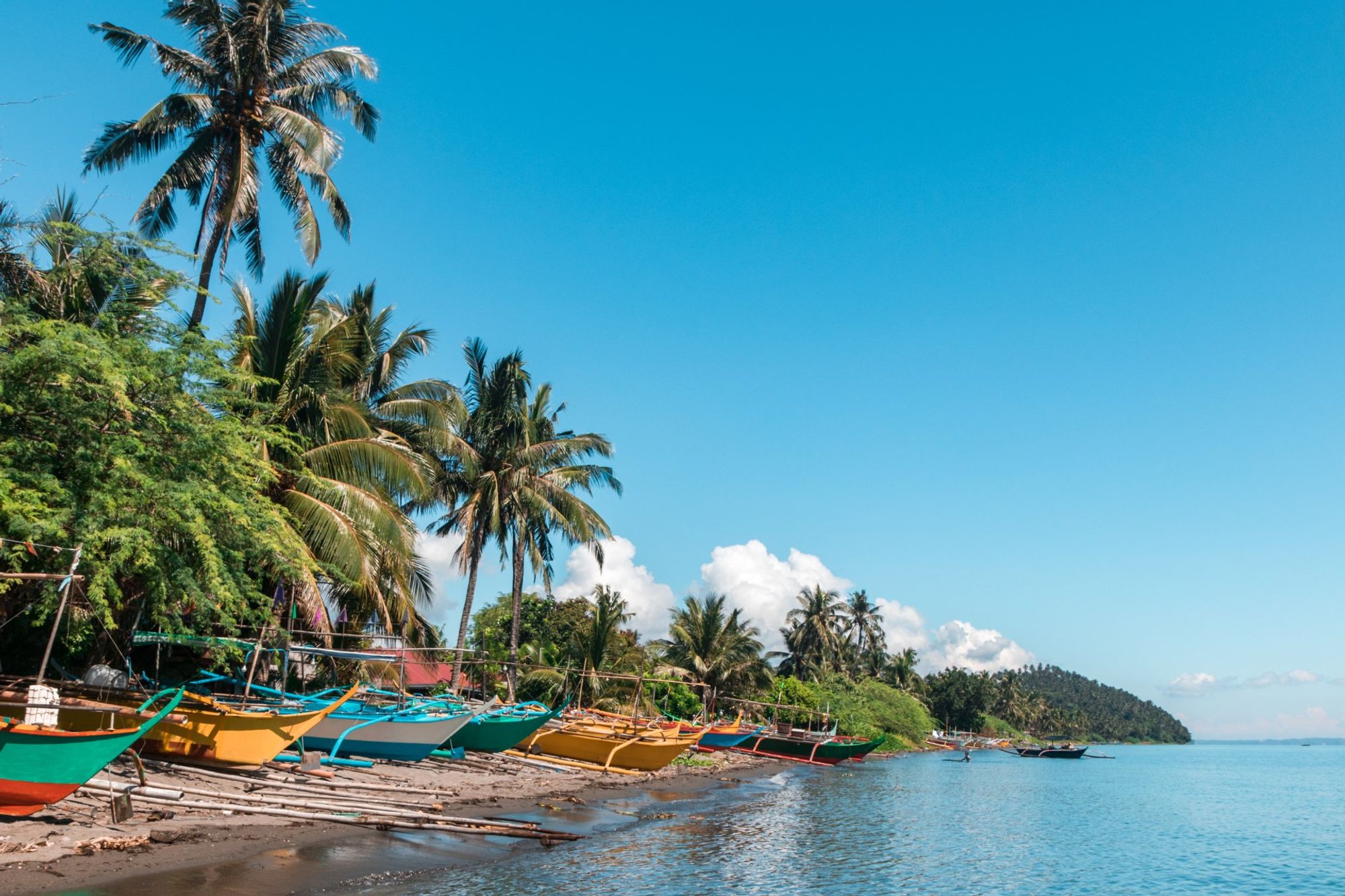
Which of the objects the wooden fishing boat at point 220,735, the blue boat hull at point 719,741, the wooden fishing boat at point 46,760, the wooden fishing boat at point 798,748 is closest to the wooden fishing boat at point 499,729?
the wooden fishing boat at point 220,735

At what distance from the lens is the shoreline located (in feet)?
27.7

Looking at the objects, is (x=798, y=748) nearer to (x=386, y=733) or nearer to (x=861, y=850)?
(x=861, y=850)

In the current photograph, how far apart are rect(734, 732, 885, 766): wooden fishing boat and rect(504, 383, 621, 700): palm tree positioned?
47.9 feet

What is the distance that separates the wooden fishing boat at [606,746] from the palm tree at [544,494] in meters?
2.90

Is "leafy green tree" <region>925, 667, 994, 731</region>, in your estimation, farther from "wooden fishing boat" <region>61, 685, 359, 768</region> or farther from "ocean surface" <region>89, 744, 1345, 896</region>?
"wooden fishing boat" <region>61, 685, 359, 768</region>

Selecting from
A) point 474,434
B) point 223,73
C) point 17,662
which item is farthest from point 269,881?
point 474,434

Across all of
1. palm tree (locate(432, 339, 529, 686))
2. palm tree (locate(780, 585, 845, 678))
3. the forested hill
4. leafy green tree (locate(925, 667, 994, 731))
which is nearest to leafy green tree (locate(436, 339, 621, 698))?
palm tree (locate(432, 339, 529, 686))

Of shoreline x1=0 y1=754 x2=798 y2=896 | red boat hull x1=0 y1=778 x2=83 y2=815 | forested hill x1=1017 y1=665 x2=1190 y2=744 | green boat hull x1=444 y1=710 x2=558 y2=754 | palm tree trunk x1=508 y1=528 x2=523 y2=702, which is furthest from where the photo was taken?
forested hill x1=1017 y1=665 x2=1190 y2=744

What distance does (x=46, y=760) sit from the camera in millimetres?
9141

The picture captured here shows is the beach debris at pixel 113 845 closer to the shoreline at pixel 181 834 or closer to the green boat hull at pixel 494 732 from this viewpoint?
the shoreline at pixel 181 834

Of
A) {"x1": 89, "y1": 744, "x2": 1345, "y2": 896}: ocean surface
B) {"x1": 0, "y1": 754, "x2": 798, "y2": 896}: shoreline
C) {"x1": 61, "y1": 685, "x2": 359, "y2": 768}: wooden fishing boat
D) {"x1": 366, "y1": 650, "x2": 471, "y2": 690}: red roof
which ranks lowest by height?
{"x1": 89, "y1": 744, "x2": 1345, "y2": 896}: ocean surface

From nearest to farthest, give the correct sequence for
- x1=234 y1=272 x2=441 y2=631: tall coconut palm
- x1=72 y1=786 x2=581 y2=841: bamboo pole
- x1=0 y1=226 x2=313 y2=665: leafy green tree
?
x1=72 y1=786 x2=581 y2=841: bamboo pole, x1=0 y1=226 x2=313 y2=665: leafy green tree, x1=234 y1=272 x2=441 y2=631: tall coconut palm

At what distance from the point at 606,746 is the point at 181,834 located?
15434 millimetres

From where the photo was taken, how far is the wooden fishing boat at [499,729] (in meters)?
→ 21.1
